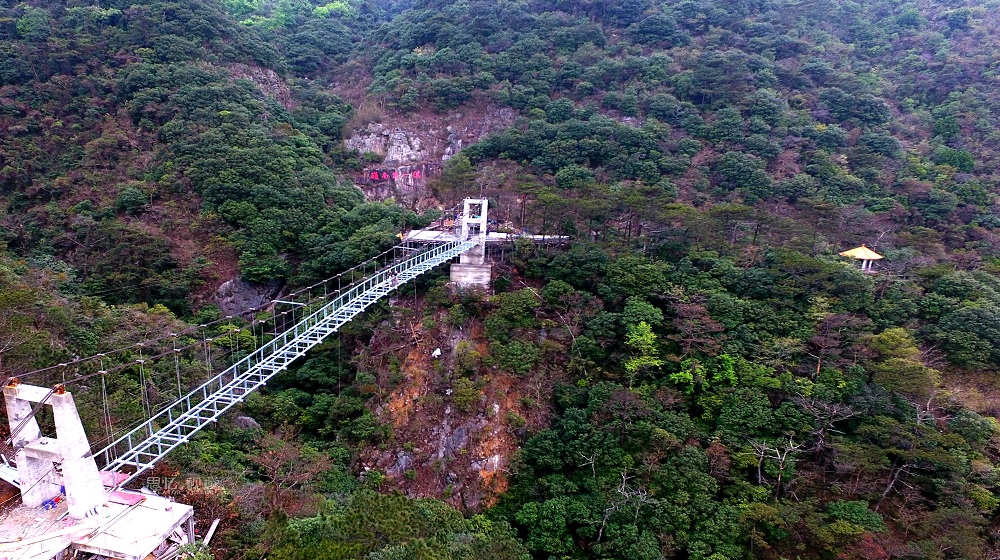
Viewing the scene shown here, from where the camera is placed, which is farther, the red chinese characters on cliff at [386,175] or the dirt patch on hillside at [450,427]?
the red chinese characters on cliff at [386,175]

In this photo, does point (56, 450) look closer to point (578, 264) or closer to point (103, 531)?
point (103, 531)

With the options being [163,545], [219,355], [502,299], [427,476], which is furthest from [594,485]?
[219,355]

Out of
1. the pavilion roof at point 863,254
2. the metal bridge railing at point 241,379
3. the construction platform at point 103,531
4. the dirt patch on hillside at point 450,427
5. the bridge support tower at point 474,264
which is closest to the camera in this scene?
the construction platform at point 103,531

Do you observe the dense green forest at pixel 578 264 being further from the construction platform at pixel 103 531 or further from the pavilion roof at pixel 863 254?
the construction platform at pixel 103 531

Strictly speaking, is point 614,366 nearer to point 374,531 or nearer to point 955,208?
point 374,531

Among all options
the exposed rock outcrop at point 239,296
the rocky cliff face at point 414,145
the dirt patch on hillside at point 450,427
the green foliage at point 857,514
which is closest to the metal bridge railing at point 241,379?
the dirt patch on hillside at point 450,427

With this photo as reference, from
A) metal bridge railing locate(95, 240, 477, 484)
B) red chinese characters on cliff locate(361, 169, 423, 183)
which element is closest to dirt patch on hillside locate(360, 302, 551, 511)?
metal bridge railing locate(95, 240, 477, 484)
